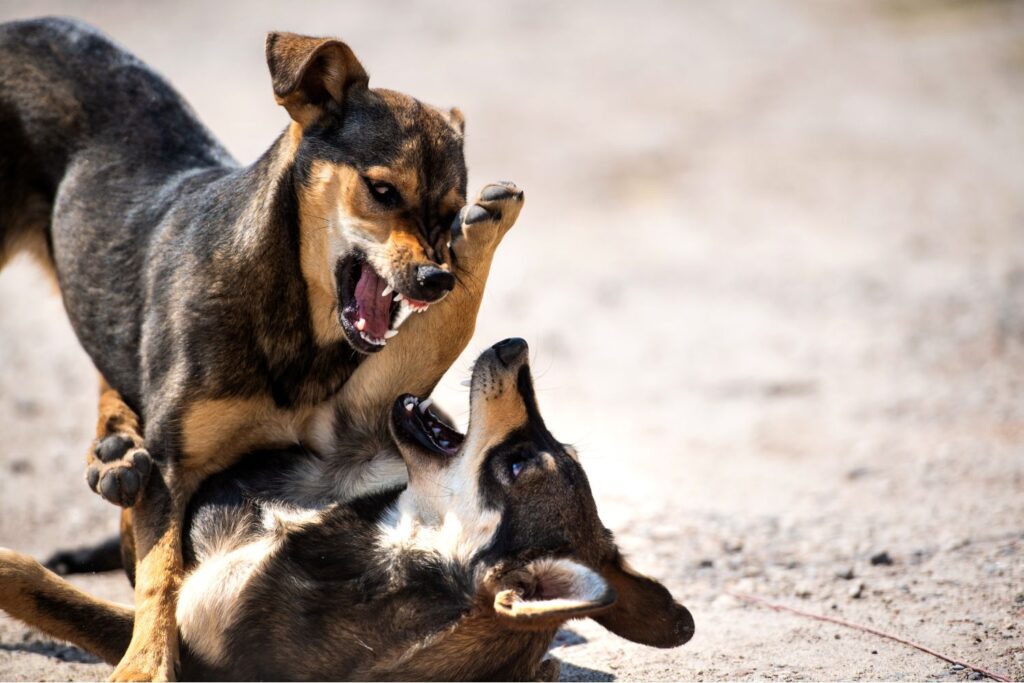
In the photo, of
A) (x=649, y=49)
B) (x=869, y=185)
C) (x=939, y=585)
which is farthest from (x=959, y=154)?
(x=939, y=585)

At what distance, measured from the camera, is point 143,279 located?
6031 millimetres

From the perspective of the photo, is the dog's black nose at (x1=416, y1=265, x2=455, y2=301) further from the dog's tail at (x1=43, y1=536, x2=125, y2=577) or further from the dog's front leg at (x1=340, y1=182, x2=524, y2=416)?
the dog's tail at (x1=43, y1=536, x2=125, y2=577)

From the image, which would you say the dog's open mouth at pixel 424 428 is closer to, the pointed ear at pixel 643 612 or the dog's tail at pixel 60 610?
the pointed ear at pixel 643 612

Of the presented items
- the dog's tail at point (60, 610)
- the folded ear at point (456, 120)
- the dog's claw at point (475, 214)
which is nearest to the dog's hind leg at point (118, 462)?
the dog's tail at point (60, 610)

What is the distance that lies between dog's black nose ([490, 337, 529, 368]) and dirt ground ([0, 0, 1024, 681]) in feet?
4.64

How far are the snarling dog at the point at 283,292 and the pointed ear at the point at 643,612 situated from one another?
4.39 feet

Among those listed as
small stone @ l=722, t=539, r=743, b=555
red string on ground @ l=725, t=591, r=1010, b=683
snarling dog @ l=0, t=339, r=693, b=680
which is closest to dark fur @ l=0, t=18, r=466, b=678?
snarling dog @ l=0, t=339, r=693, b=680

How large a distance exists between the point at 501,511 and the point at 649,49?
15.3m

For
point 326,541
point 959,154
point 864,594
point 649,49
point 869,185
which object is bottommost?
point 326,541

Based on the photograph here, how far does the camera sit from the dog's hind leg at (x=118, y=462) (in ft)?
17.7

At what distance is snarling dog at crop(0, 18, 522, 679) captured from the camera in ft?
17.3

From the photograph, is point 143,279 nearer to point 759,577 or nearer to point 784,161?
point 759,577

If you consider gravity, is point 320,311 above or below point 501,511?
above

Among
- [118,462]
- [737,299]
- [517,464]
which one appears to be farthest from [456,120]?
[737,299]
